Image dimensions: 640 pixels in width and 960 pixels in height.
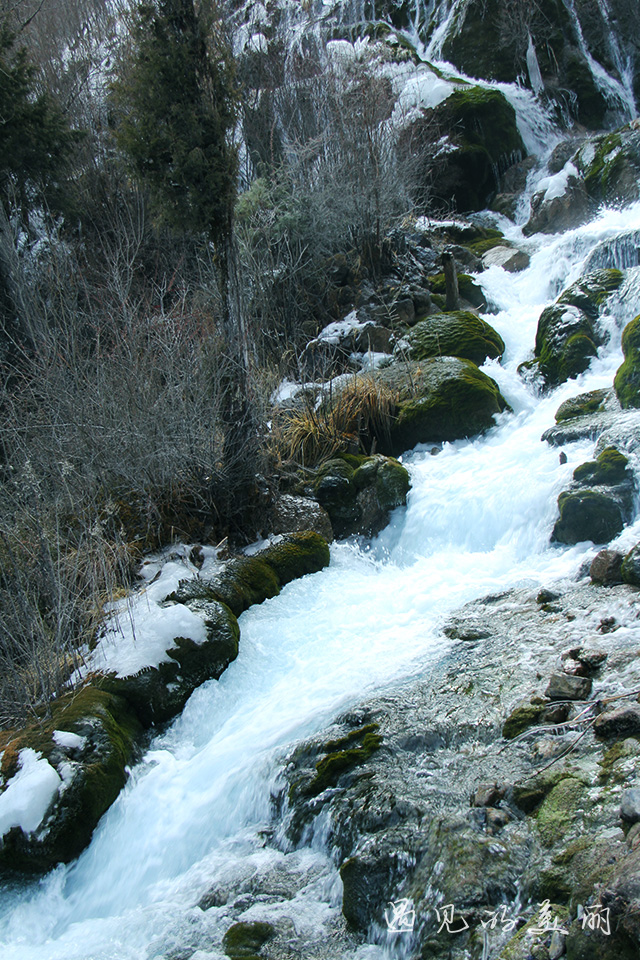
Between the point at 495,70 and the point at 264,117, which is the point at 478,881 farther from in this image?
the point at 495,70

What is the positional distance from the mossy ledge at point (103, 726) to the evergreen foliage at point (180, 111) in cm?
343

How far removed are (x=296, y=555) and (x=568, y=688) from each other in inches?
126

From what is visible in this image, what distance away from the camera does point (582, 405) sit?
7.57 metres

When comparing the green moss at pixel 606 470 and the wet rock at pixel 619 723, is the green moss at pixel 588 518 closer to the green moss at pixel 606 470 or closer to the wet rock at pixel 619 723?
the green moss at pixel 606 470

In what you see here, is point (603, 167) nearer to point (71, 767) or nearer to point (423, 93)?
point (423, 93)

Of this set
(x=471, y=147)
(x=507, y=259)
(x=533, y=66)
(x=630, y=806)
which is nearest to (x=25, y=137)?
(x=507, y=259)

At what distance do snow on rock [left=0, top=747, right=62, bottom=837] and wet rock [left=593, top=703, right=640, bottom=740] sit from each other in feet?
8.62

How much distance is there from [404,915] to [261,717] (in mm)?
1826

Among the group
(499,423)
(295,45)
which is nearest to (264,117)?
(295,45)

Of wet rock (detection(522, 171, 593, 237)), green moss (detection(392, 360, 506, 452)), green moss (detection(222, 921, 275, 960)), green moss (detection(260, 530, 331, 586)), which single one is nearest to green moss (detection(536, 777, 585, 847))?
green moss (detection(222, 921, 275, 960))

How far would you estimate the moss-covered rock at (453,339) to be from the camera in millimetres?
9711

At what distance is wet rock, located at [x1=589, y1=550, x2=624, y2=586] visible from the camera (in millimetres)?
4613

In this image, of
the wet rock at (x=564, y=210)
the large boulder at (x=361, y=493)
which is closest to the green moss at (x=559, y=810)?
the large boulder at (x=361, y=493)

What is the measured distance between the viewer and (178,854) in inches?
132
